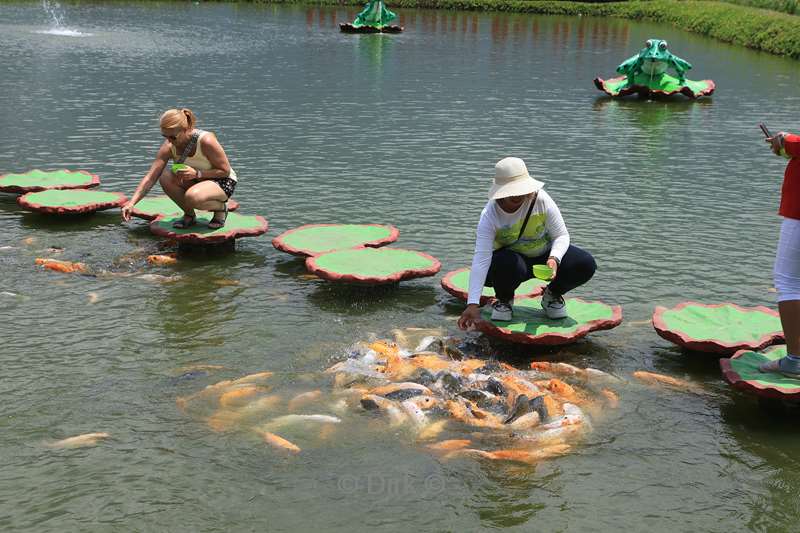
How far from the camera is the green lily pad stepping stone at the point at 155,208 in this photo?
44.4 feet

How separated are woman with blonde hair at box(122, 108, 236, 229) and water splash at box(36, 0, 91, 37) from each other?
32.1m

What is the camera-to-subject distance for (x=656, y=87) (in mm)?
29516

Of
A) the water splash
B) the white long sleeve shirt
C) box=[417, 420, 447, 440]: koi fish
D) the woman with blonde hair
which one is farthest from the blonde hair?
the water splash

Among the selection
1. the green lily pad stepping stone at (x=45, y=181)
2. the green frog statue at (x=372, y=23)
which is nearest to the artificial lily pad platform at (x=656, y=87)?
the green lily pad stepping stone at (x=45, y=181)

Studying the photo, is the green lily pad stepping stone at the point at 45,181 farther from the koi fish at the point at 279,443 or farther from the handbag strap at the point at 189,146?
the koi fish at the point at 279,443

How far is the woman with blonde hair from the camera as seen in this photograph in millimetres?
12266

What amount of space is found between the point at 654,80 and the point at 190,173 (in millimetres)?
21443

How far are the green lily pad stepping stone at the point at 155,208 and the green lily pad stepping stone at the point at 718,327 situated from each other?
7046mm

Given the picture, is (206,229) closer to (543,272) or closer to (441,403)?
(543,272)

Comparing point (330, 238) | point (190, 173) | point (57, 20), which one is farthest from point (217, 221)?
point (57, 20)

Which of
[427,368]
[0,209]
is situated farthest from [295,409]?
[0,209]

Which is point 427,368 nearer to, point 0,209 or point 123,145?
point 0,209

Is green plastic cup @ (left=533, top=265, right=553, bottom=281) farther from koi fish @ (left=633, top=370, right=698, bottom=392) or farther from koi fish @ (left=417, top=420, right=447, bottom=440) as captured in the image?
koi fish @ (left=417, top=420, right=447, bottom=440)

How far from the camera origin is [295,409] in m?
8.21
